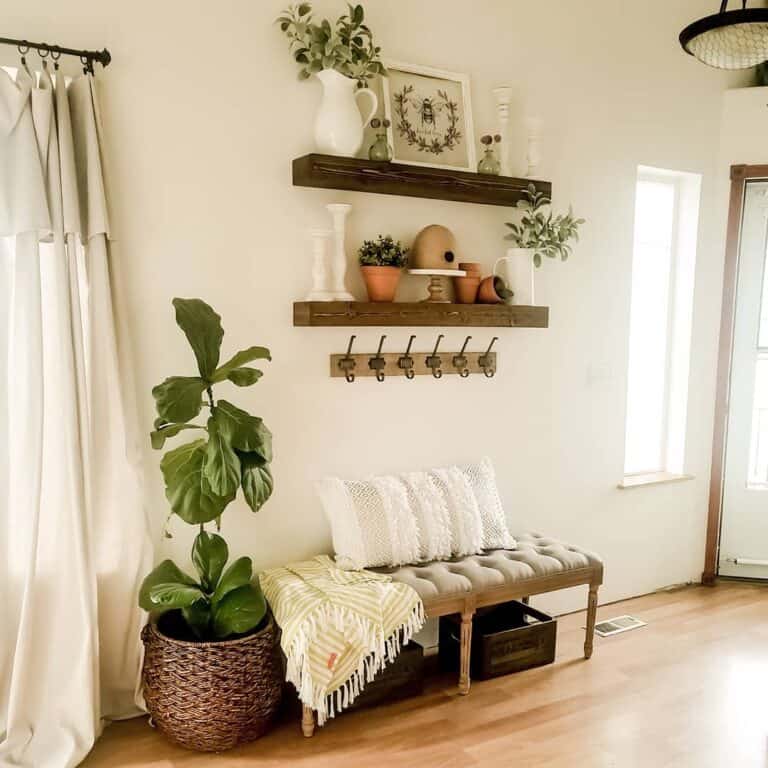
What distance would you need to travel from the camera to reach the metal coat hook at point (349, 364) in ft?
9.35

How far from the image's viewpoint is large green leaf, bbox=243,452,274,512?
2311 mm

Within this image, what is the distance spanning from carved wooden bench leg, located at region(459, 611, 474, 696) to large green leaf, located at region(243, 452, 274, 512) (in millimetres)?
919

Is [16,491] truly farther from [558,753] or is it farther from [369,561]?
[558,753]

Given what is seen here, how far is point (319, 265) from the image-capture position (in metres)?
2.69

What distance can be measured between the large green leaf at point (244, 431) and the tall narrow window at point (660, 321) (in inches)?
86.6

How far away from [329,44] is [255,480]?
1.54 metres

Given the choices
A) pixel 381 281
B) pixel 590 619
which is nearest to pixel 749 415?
pixel 590 619

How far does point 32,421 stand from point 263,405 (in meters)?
0.80

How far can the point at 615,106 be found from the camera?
3467 mm

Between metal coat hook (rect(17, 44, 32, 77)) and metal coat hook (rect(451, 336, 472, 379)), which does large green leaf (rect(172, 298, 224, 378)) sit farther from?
metal coat hook (rect(451, 336, 472, 379))

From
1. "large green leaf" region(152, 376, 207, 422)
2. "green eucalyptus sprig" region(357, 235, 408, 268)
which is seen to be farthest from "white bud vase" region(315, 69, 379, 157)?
"large green leaf" region(152, 376, 207, 422)

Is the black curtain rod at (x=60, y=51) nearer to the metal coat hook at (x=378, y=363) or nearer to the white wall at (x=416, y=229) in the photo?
the white wall at (x=416, y=229)

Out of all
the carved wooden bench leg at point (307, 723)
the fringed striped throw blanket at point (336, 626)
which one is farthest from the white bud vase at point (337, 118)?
the carved wooden bench leg at point (307, 723)

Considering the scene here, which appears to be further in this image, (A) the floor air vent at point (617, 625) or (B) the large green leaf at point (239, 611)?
(A) the floor air vent at point (617, 625)
